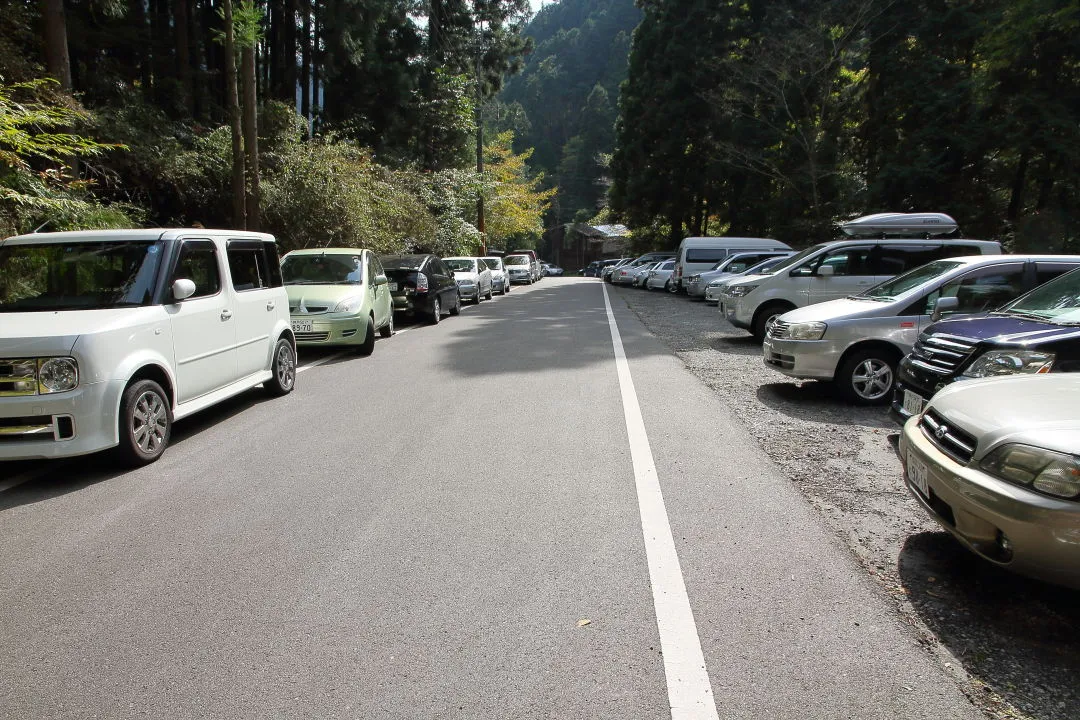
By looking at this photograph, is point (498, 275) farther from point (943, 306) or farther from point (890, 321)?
point (943, 306)

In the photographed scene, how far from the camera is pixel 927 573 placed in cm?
376

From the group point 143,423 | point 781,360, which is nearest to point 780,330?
point 781,360

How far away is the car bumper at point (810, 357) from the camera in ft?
25.4

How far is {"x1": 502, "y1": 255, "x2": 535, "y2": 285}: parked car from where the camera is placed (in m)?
39.8

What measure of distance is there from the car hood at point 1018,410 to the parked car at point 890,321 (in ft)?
12.0

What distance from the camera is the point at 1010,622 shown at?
10.7ft

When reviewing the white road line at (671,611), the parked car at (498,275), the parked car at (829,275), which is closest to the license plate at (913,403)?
the white road line at (671,611)

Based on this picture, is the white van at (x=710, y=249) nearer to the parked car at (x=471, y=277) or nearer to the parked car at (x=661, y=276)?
the parked car at (x=661, y=276)

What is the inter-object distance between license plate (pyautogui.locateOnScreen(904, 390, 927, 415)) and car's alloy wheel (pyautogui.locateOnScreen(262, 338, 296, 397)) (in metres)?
6.17

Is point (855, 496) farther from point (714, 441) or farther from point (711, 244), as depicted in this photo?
point (711, 244)

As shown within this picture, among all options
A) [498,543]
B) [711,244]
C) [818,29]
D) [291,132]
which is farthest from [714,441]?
[818,29]

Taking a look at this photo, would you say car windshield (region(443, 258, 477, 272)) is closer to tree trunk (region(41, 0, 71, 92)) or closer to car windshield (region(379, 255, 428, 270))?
car windshield (region(379, 255, 428, 270))

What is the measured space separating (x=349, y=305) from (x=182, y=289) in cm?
507

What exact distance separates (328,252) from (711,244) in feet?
54.8
